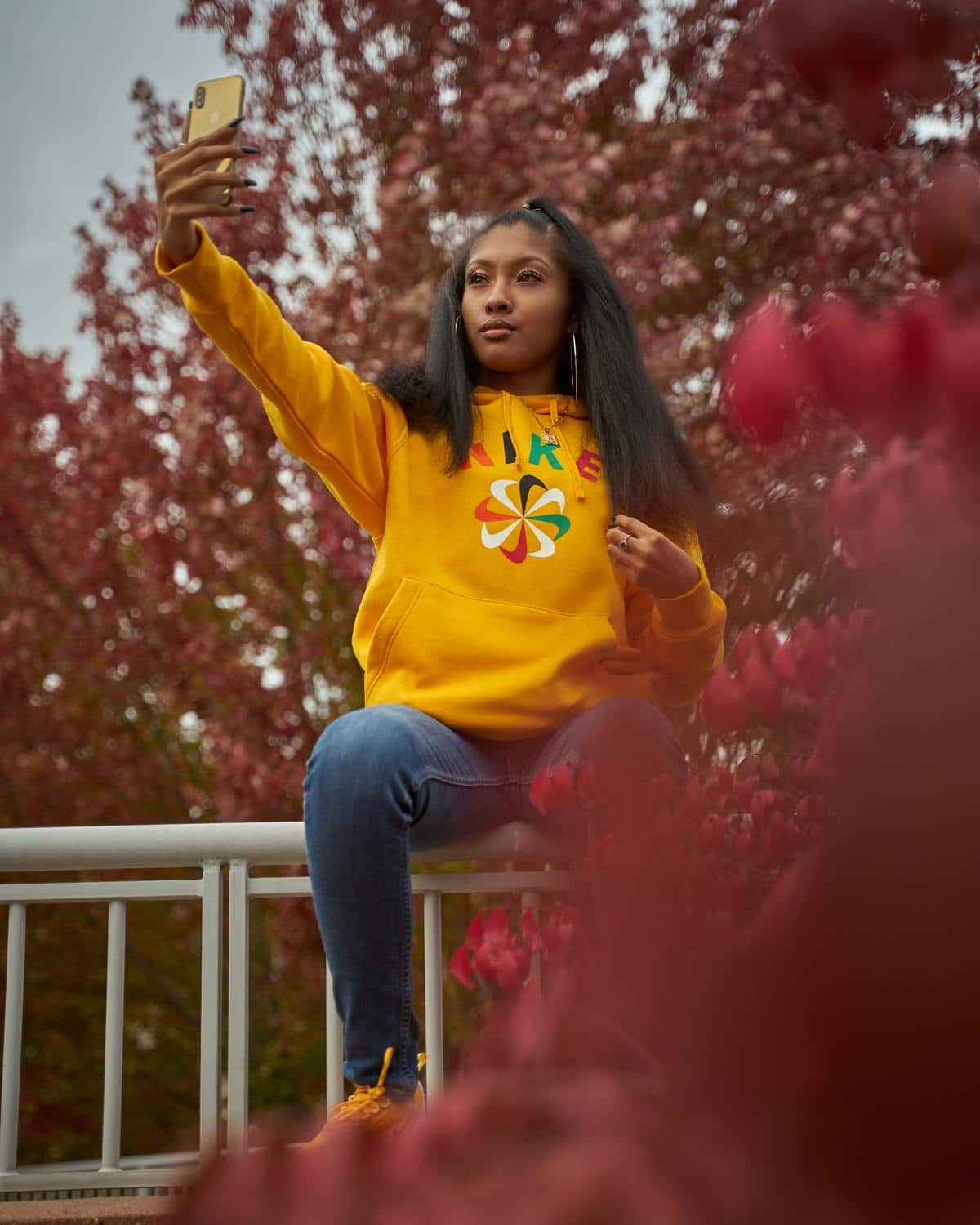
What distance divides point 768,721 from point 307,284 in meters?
4.07

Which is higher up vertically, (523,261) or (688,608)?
(523,261)

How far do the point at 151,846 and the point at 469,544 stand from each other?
0.66m

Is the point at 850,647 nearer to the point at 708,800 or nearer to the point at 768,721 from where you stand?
the point at 708,800

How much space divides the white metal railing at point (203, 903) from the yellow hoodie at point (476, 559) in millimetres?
229

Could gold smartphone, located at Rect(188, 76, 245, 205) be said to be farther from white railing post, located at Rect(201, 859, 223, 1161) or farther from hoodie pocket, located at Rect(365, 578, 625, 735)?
white railing post, located at Rect(201, 859, 223, 1161)

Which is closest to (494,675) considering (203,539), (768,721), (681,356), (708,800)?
(768,721)

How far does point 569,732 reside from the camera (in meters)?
1.61

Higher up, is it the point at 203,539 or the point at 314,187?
the point at 314,187

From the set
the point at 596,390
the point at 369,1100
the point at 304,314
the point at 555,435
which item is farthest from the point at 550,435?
the point at 304,314

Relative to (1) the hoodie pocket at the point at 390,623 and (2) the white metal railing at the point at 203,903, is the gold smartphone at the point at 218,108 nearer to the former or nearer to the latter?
(1) the hoodie pocket at the point at 390,623

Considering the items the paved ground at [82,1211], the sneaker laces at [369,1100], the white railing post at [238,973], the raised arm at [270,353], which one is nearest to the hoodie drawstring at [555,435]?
the raised arm at [270,353]

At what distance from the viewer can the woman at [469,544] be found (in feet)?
4.78

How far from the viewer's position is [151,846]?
1796 millimetres

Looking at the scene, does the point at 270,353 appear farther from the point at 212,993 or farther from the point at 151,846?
the point at 212,993
